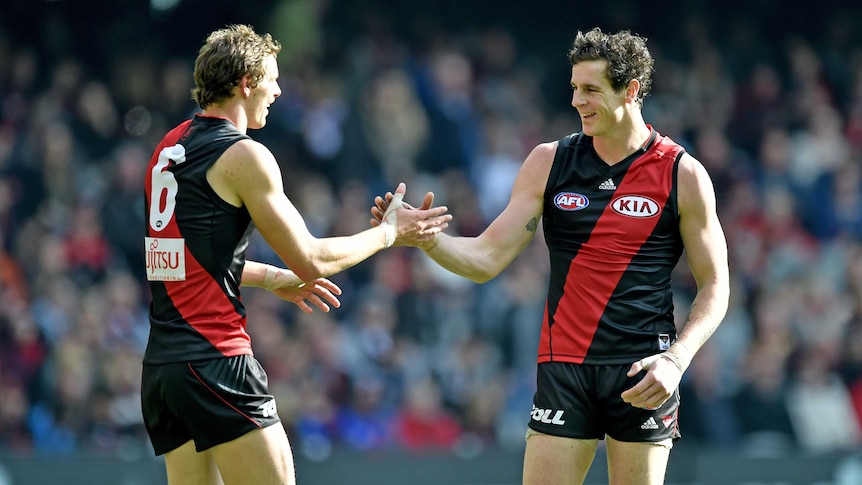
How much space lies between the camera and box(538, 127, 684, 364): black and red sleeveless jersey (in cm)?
523

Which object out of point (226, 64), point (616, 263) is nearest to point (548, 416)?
point (616, 263)

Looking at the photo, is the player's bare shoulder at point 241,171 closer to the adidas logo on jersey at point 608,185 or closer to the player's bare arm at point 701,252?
the adidas logo on jersey at point 608,185

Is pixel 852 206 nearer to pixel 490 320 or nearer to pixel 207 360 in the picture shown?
pixel 490 320

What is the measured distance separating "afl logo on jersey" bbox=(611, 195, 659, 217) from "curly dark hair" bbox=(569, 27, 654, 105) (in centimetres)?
52

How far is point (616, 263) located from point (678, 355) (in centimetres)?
52

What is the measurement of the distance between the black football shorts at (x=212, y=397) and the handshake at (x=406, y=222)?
1032mm

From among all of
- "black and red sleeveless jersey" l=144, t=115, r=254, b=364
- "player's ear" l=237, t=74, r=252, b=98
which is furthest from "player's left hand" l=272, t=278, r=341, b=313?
"player's ear" l=237, t=74, r=252, b=98

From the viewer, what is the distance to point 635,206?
5.29 m

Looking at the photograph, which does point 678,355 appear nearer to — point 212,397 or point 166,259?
point 212,397

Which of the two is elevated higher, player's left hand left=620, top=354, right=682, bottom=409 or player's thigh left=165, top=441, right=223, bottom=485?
player's left hand left=620, top=354, right=682, bottom=409

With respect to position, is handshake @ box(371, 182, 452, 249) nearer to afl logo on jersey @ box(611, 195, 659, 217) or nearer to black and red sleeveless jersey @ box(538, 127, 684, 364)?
black and red sleeveless jersey @ box(538, 127, 684, 364)

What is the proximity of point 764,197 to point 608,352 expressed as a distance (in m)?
7.99

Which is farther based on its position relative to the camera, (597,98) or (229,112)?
(597,98)

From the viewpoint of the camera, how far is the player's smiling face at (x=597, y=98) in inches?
211
